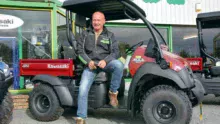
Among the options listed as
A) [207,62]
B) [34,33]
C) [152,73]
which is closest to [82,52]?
[152,73]

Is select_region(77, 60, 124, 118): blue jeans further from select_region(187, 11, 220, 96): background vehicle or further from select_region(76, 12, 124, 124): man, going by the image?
select_region(187, 11, 220, 96): background vehicle

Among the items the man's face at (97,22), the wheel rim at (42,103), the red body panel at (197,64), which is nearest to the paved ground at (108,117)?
the wheel rim at (42,103)

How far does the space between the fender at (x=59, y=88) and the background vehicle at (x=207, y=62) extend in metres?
3.19

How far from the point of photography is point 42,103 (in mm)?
5406

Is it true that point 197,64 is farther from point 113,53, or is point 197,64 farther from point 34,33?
point 34,33

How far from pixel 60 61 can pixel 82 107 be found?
42.1 inches

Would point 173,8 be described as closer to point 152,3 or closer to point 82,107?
point 152,3

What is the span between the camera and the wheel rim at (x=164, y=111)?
438 cm

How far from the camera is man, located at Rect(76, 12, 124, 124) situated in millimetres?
4746

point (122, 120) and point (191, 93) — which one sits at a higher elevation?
point (191, 93)

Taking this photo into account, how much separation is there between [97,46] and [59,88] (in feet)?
3.23

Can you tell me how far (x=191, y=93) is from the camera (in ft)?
15.0

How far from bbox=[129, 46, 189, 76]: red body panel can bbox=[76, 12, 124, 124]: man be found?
208 mm

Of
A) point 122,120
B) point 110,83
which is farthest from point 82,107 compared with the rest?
point 122,120
